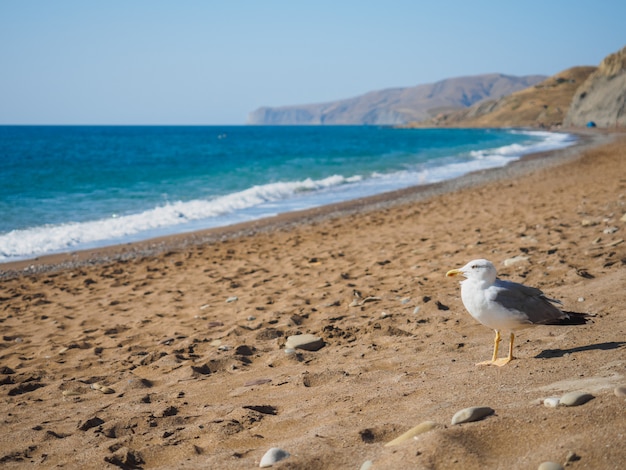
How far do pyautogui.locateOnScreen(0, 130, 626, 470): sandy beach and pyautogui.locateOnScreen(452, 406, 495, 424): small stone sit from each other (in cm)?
5

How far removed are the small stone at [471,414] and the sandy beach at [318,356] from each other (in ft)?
0.16

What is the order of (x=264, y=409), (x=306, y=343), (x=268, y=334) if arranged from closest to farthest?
(x=264, y=409) → (x=306, y=343) → (x=268, y=334)

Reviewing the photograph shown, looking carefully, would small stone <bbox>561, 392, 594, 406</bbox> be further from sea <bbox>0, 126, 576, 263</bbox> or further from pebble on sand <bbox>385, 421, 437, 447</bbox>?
sea <bbox>0, 126, 576, 263</bbox>

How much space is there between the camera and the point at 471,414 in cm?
320

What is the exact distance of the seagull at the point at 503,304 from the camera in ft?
13.6

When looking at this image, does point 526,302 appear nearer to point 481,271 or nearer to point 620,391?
point 481,271

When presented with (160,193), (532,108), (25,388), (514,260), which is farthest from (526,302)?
(532,108)

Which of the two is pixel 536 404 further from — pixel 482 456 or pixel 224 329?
pixel 224 329

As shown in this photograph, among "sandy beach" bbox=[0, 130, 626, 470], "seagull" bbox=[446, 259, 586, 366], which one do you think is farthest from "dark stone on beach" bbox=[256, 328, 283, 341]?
"seagull" bbox=[446, 259, 586, 366]

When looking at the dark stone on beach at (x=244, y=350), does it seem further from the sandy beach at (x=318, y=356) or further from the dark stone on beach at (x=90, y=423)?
the dark stone on beach at (x=90, y=423)

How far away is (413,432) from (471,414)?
33 centimetres

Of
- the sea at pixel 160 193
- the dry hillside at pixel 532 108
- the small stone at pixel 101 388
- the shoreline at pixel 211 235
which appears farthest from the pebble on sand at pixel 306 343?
the dry hillside at pixel 532 108

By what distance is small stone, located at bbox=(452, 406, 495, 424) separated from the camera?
3.19 metres

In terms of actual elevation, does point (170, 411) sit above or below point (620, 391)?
below
